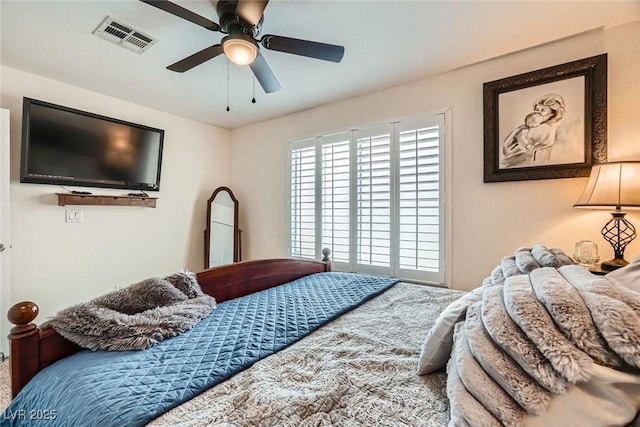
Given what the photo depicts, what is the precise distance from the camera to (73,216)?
2752 millimetres

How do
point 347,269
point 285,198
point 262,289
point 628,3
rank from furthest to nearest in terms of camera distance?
point 285,198 < point 347,269 < point 262,289 < point 628,3

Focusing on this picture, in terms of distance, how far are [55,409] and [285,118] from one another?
3.34 metres

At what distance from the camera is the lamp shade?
5.19ft

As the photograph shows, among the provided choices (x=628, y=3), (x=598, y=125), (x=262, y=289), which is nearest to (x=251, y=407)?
(x=262, y=289)

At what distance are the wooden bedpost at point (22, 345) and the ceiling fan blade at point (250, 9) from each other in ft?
5.01

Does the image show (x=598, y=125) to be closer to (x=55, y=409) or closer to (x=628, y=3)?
(x=628, y=3)

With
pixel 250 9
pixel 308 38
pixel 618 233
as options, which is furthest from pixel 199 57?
pixel 618 233

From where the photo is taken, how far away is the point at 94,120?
2.77 m

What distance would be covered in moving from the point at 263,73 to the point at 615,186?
2299 mm

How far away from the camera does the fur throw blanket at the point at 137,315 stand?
107cm

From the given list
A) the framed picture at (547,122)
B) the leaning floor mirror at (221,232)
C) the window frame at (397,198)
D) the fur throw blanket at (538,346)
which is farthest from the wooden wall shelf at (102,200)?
the framed picture at (547,122)

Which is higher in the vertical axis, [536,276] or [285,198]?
[285,198]

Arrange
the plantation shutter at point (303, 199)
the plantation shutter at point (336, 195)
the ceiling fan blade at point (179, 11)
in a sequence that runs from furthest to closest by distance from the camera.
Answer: the plantation shutter at point (303, 199) → the plantation shutter at point (336, 195) → the ceiling fan blade at point (179, 11)

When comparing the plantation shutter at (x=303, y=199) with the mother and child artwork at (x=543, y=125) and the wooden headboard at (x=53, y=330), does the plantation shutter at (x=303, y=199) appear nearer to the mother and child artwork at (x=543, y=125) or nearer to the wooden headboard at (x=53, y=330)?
the wooden headboard at (x=53, y=330)
